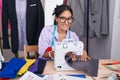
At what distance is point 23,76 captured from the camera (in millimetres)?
1487

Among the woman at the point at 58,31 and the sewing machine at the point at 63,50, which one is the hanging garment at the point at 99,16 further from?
the sewing machine at the point at 63,50

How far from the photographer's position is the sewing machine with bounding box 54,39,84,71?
1.66 m

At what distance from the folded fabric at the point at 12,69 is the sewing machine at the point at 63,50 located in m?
0.28

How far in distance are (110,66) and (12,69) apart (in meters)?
0.81

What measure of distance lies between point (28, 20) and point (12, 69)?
50.2 inches

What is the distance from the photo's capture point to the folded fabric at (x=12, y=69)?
4.96ft

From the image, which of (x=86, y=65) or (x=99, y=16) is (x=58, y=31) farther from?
(x=99, y=16)

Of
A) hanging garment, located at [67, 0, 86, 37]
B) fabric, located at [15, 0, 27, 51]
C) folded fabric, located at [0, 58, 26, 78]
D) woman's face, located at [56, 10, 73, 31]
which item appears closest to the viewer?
folded fabric, located at [0, 58, 26, 78]

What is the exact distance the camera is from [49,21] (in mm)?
3000

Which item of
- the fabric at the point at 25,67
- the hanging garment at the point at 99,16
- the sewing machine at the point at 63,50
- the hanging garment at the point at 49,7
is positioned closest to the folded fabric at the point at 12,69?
the fabric at the point at 25,67

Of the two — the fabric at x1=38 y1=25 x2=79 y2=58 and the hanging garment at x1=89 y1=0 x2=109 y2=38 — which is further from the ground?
the hanging garment at x1=89 y1=0 x2=109 y2=38

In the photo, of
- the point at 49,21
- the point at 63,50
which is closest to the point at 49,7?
the point at 49,21

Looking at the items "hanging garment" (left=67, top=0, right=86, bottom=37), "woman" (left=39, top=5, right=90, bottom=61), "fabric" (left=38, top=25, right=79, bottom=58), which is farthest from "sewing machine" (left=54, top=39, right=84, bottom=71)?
"hanging garment" (left=67, top=0, right=86, bottom=37)

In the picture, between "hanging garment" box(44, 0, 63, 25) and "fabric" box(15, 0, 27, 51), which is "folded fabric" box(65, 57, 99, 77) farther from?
"hanging garment" box(44, 0, 63, 25)
